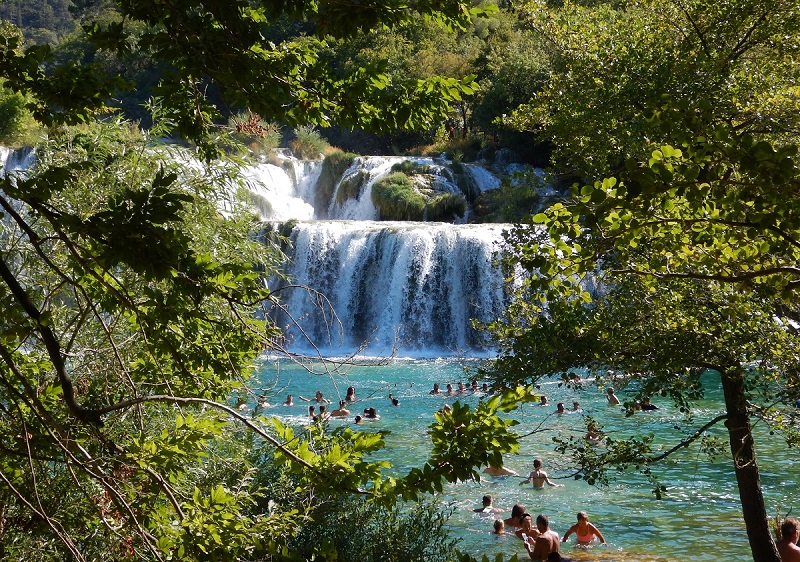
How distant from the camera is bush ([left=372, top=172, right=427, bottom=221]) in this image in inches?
1246

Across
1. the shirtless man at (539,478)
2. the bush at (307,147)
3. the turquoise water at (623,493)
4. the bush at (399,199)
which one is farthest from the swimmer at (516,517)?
the bush at (307,147)

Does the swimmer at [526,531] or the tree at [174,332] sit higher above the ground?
the tree at [174,332]

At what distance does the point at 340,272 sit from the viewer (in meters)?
26.3

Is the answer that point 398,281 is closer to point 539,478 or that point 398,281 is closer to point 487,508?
point 539,478

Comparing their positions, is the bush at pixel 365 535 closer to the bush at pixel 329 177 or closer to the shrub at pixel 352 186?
the shrub at pixel 352 186

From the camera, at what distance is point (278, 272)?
7.16m

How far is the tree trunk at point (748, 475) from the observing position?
23.6ft

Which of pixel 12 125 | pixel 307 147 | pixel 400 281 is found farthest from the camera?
pixel 307 147

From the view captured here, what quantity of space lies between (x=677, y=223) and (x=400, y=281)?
2221 centimetres

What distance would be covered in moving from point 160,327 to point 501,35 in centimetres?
4278

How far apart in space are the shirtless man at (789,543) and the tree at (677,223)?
0.59m

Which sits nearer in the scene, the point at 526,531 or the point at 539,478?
the point at 526,531

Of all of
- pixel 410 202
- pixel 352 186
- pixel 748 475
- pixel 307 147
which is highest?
pixel 307 147

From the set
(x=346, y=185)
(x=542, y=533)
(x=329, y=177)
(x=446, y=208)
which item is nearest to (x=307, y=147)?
(x=329, y=177)
